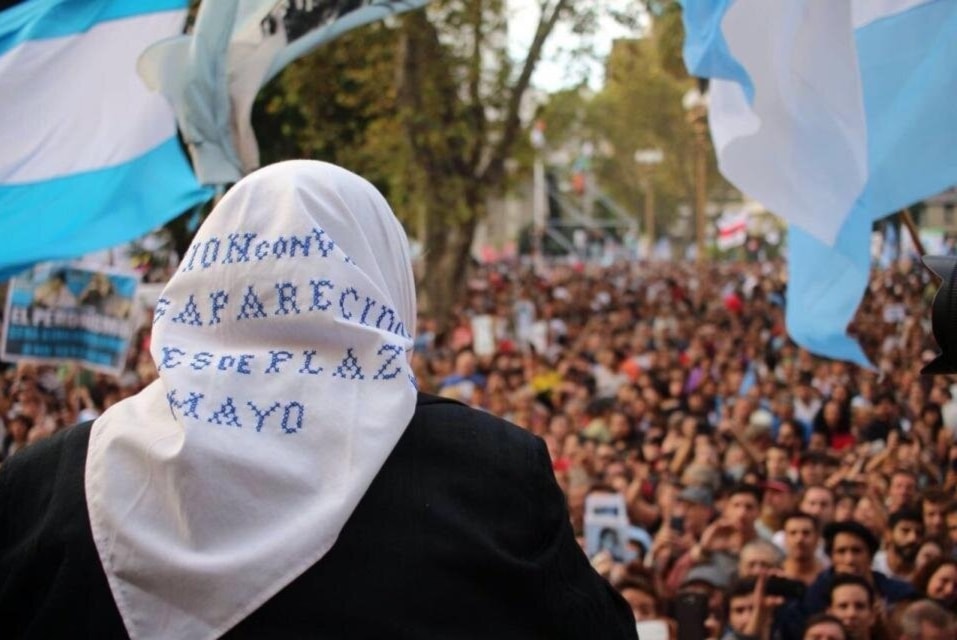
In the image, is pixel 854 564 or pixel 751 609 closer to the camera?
pixel 751 609

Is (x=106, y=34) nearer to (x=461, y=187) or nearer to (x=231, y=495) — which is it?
(x=231, y=495)

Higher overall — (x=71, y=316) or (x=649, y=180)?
(x=71, y=316)

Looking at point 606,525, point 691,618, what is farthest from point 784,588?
point 691,618

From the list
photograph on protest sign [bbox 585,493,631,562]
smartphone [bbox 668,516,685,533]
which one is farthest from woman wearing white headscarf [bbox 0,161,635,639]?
smartphone [bbox 668,516,685,533]

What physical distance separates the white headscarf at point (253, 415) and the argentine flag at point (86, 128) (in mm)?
3555

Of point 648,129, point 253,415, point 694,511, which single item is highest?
point 253,415

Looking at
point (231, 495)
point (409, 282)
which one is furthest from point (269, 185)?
point (231, 495)

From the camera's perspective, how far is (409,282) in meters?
2.38

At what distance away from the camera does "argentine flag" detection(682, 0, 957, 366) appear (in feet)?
16.5

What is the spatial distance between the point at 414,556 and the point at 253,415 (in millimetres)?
286

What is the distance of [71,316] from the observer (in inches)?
358

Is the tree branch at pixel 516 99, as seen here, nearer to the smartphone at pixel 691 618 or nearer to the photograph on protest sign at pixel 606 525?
the photograph on protest sign at pixel 606 525

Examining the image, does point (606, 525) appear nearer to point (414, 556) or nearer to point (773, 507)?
point (773, 507)

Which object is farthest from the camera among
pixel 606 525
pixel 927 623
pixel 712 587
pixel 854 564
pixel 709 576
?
pixel 606 525
